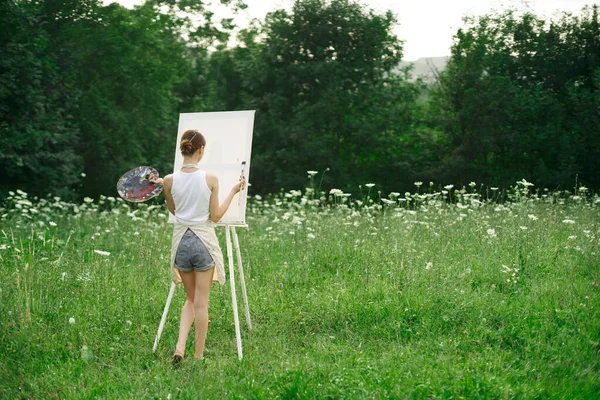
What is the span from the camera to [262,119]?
22516 mm

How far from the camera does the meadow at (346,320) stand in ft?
15.5

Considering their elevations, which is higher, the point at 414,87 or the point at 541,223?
the point at 414,87

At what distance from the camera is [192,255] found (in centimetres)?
511

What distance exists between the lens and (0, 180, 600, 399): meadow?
15.5 ft

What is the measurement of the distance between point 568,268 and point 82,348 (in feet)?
18.2

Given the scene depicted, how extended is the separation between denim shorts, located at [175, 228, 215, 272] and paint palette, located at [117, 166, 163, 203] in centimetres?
66

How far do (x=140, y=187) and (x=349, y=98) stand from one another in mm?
16809

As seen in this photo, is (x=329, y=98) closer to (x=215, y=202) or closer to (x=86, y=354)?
(x=215, y=202)

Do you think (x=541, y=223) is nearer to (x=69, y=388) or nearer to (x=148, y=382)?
(x=148, y=382)

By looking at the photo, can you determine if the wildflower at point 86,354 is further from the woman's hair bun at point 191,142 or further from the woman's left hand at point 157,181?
the woman's hair bun at point 191,142

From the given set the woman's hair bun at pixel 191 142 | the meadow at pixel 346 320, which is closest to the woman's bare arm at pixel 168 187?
the woman's hair bun at pixel 191 142

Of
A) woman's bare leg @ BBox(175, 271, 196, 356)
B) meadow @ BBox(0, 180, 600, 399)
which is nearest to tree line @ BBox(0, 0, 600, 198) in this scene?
meadow @ BBox(0, 180, 600, 399)

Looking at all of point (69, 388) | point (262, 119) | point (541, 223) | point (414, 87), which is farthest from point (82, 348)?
point (414, 87)

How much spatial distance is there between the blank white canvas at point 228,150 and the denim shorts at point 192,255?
0.51 m
